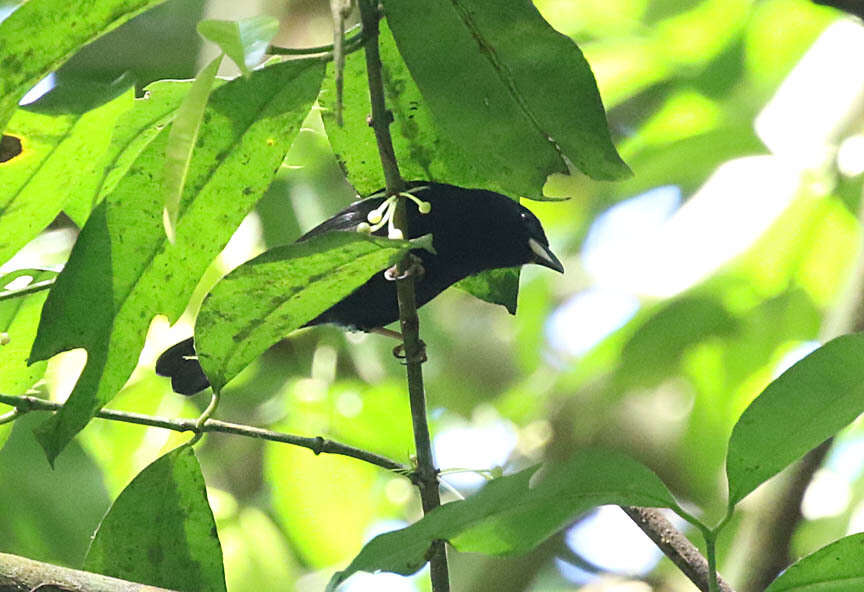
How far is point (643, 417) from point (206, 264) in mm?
3411

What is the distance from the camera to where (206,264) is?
1.56 meters

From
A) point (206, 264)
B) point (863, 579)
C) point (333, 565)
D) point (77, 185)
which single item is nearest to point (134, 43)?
point (333, 565)

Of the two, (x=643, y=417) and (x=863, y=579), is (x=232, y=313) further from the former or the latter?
(x=643, y=417)

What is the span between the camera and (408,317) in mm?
1719

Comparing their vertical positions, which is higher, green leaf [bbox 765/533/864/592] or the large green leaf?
the large green leaf

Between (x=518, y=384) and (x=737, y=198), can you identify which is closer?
(x=737, y=198)

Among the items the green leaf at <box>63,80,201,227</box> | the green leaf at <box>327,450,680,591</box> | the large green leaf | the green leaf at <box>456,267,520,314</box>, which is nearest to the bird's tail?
the green leaf at <box>456,267,520,314</box>

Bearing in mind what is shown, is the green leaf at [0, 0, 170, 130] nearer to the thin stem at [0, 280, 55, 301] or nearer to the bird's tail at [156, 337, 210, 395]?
the thin stem at [0, 280, 55, 301]

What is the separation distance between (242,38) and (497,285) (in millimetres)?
1145

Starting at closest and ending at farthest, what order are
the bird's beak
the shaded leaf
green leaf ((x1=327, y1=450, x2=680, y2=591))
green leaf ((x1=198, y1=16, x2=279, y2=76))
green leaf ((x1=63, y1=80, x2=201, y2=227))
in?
green leaf ((x1=198, y1=16, x2=279, y2=76)) → green leaf ((x1=327, y1=450, x2=680, y2=591)) → green leaf ((x1=63, y1=80, x2=201, y2=227)) → the bird's beak → the shaded leaf

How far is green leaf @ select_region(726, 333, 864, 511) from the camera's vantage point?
4.32ft

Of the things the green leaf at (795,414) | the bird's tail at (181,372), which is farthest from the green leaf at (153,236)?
the bird's tail at (181,372)

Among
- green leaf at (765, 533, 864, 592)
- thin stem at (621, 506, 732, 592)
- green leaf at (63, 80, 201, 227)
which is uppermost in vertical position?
green leaf at (63, 80, 201, 227)

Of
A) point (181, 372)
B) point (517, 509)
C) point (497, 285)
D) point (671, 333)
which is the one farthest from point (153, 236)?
point (671, 333)
